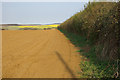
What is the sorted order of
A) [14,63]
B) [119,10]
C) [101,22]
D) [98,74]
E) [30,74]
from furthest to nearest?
[101,22], [14,63], [119,10], [30,74], [98,74]

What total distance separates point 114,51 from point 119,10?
50.2 inches

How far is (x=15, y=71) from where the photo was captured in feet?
9.13

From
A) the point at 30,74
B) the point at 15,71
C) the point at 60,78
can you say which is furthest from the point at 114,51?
the point at 15,71

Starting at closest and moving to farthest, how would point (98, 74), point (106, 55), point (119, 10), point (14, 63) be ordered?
point (98, 74) < point (119, 10) < point (106, 55) < point (14, 63)

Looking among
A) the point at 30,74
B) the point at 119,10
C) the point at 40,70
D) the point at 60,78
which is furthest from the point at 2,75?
the point at 119,10

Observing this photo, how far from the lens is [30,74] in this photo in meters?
2.62

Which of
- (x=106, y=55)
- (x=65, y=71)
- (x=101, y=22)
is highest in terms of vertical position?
(x=101, y=22)

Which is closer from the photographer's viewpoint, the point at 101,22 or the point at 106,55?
the point at 106,55

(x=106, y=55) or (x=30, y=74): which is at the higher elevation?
(x=106, y=55)

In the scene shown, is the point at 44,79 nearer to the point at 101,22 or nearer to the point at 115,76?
the point at 115,76

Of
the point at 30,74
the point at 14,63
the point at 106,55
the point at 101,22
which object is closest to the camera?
the point at 30,74

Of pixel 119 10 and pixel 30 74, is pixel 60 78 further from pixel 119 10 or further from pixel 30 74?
pixel 119 10

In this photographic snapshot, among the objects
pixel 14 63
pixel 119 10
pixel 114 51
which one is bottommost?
pixel 14 63

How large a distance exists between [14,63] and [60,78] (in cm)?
189
